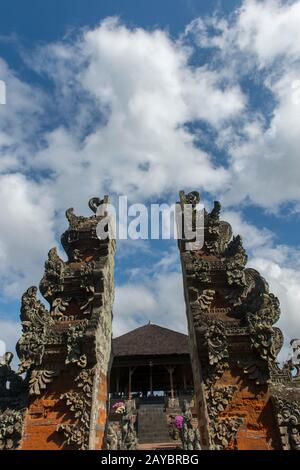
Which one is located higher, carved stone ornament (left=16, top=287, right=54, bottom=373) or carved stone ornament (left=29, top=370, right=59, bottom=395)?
carved stone ornament (left=16, top=287, right=54, bottom=373)

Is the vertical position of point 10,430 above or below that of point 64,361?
below

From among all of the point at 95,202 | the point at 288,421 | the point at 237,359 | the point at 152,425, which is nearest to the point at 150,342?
the point at 152,425

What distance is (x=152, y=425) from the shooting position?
16469 mm

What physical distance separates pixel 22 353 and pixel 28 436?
5.55 feet

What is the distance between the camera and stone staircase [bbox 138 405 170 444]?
1559 centimetres

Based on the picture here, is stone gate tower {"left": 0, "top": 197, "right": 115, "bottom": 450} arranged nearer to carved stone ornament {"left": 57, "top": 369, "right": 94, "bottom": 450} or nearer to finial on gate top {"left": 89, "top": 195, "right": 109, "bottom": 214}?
carved stone ornament {"left": 57, "top": 369, "right": 94, "bottom": 450}

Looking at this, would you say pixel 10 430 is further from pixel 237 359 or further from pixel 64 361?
pixel 237 359

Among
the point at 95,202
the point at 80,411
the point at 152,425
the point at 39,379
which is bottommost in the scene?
the point at 80,411

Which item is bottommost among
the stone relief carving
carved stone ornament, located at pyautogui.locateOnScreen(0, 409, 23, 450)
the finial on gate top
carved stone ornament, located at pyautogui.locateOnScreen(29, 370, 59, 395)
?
carved stone ornament, located at pyautogui.locateOnScreen(0, 409, 23, 450)

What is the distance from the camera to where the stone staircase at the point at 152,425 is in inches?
614

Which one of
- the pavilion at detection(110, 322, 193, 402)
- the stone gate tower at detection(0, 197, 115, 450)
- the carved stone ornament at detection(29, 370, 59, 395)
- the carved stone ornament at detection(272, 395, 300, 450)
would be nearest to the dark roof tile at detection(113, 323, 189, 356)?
the pavilion at detection(110, 322, 193, 402)

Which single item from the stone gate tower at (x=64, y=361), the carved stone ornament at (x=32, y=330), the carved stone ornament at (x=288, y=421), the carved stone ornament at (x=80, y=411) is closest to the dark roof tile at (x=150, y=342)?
the stone gate tower at (x=64, y=361)

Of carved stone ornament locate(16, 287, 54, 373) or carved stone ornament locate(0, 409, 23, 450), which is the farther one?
carved stone ornament locate(16, 287, 54, 373)
